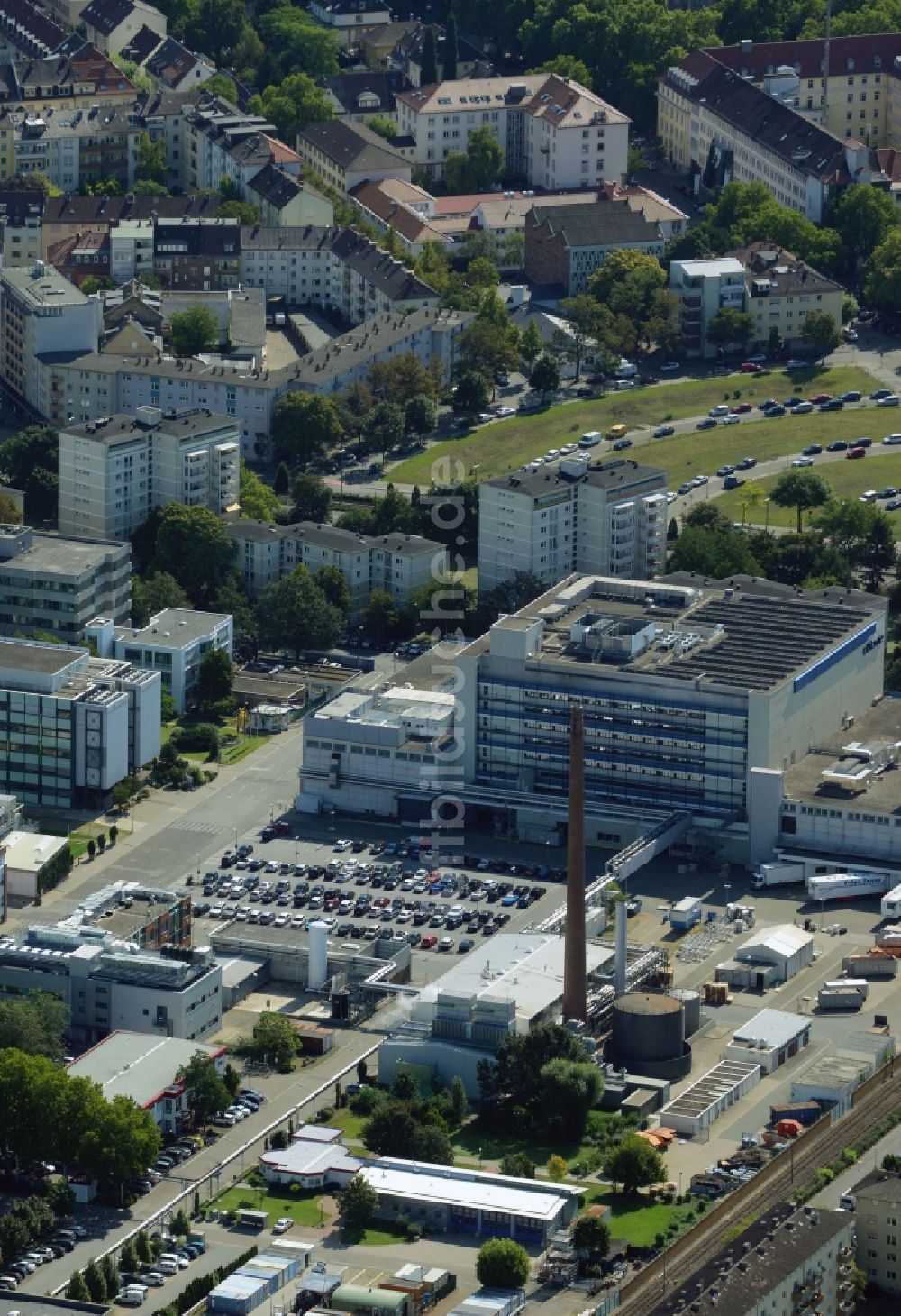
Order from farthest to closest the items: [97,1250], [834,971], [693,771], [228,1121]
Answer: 1. [693,771]
2. [834,971]
3. [228,1121]
4. [97,1250]

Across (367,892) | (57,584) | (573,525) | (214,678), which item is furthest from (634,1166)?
(573,525)

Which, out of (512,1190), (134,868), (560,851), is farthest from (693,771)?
(512,1190)

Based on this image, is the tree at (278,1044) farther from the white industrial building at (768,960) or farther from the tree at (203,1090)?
the white industrial building at (768,960)

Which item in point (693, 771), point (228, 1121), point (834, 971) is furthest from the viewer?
point (693, 771)

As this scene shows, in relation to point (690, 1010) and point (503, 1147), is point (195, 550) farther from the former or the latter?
point (503, 1147)

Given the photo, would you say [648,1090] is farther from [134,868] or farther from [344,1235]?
[134,868]

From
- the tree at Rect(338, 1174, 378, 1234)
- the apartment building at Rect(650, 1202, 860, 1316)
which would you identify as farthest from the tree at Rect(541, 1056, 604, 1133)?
the apartment building at Rect(650, 1202, 860, 1316)

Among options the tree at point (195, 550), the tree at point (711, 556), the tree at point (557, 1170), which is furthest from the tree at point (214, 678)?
the tree at point (557, 1170)
